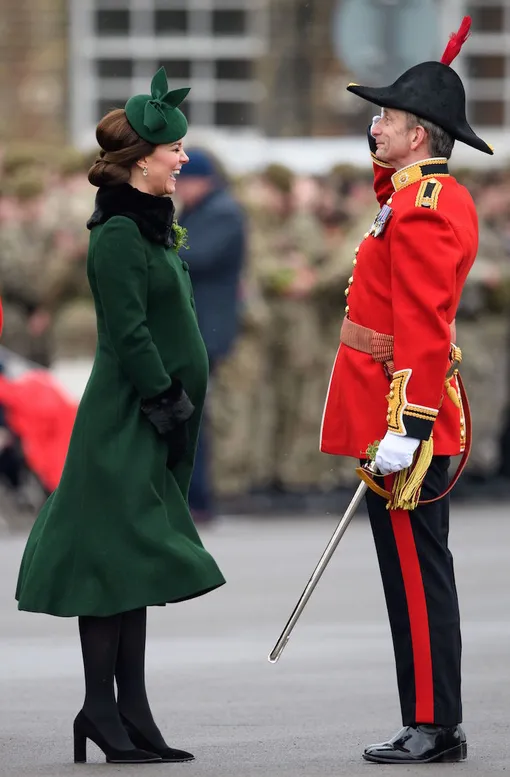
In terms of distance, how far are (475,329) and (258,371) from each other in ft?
4.79

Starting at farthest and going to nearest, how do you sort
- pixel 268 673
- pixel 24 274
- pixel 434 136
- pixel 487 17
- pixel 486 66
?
pixel 486 66
pixel 487 17
pixel 24 274
pixel 268 673
pixel 434 136

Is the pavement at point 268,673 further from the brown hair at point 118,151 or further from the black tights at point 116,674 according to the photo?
the brown hair at point 118,151

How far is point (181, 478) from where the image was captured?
6.16 m

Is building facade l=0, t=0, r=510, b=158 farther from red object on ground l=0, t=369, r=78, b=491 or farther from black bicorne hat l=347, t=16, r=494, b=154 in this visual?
black bicorne hat l=347, t=16, r=494, b=154

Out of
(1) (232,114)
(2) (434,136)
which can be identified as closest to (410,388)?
→ (2) (434,136)

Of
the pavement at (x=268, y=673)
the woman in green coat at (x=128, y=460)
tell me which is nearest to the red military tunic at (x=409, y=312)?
the woman in green coat at (x=128, y=460)

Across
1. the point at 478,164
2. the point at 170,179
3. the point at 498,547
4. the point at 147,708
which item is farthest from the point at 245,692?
the point at 478,164

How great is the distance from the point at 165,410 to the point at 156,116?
30.8 inches

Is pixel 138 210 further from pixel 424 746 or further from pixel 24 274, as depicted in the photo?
pixel 24 274

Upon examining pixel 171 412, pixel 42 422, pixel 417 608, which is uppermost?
pixel 171 412

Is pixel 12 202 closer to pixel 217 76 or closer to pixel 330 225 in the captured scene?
pixel 330 225

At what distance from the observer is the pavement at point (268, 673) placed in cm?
629

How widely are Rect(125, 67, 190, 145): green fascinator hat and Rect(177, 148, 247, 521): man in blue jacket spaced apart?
585 centimetres

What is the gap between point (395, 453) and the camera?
232 inches
